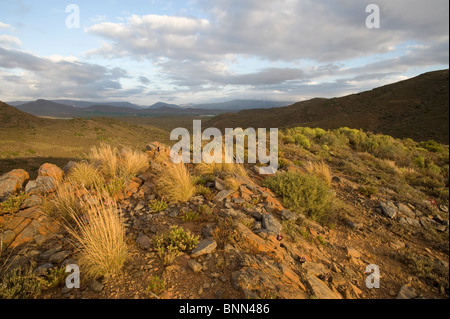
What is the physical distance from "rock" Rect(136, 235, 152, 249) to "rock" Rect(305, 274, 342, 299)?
229 cm

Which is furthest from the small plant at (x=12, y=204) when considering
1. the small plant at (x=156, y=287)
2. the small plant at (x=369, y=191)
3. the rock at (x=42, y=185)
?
the small plant at (x=369, y=191)

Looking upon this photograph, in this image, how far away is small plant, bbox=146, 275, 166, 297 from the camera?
2.27 meters

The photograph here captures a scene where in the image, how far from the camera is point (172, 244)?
292 centimetres

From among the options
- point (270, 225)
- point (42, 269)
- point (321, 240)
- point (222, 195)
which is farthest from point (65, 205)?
point (321, 240)

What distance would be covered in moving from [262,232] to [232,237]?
569 millimetres

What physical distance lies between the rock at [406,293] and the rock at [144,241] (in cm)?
366

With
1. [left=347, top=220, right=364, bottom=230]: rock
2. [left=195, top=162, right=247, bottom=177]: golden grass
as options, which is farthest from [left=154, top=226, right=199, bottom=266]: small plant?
[left=347, top=220, right=364, bottom=230]: rock

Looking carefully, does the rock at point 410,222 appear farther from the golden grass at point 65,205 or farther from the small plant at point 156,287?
the golden grass at point 65,205

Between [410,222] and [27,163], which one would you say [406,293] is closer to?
[410,222]

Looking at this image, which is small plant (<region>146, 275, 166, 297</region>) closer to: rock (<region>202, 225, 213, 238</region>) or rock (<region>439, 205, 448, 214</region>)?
rock (<region>202, 225, 213, 238</region>)

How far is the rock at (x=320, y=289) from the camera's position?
8.45 ft
